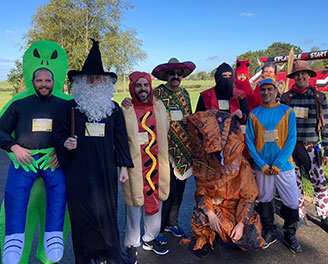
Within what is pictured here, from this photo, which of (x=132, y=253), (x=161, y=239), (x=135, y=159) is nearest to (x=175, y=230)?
(x=161, y=239)

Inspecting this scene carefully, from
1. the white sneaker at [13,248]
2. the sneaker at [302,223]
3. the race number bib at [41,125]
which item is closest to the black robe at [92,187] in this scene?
the race number bib at [41,125]

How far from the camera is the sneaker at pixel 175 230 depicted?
11.0ft

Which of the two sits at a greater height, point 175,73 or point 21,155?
point 175,73

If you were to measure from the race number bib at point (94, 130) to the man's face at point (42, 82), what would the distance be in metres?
0.50

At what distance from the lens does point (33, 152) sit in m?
2.37

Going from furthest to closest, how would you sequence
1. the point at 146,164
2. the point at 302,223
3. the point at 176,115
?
1. the point at 302,223
2. the point at 176,115
3. the point at 146,164

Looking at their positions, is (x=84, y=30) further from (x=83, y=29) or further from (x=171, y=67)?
(x=171, y=67)

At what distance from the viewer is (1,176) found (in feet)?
19.8

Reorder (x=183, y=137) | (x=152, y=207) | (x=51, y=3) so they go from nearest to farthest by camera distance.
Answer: (x=152, y=207)
(x=183, y=137)
(x=51, y=3)

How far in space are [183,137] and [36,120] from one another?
163cm

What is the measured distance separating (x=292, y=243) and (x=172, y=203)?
1473mm

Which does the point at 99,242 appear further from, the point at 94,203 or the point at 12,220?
the point at 12,220

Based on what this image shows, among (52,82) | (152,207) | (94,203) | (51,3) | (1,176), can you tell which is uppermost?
(51,3)

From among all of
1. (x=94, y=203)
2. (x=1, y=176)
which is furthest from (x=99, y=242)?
(x=1, y=176)
